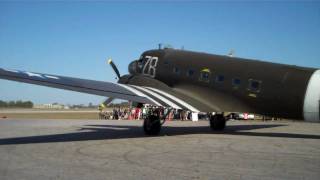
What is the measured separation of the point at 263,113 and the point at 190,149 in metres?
6.25

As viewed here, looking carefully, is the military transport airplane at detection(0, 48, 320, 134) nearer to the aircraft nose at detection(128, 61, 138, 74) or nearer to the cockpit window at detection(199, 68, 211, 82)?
the cockpit window at detection(199, 68, 211, 82)

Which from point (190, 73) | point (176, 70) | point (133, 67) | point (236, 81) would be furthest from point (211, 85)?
point (133, 67)

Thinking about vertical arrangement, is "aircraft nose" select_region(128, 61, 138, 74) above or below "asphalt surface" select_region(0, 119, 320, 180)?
above

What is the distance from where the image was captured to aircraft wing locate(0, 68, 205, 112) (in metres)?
16.4

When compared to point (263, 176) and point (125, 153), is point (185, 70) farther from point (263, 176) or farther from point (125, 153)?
point (263, 176)

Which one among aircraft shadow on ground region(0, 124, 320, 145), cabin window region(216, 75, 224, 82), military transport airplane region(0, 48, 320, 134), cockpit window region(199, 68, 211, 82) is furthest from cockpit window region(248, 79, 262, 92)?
aircraft shadow on ground region(0, 124, 320, 145)

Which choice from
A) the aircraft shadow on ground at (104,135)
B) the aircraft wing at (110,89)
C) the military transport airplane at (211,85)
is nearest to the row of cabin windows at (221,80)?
the military transport airplane at (211,85)

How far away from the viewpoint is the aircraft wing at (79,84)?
1612 cm

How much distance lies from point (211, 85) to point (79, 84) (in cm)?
707

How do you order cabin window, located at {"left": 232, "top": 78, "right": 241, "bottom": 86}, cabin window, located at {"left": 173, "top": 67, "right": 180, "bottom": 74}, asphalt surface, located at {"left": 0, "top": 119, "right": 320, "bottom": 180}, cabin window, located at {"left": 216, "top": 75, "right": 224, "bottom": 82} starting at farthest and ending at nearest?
cabin window, located at {"left": 173, "top": 67, "right": 180, "bottom": 74} → cabin window, located at {"left": 216, "top": 75, "right": 224, "bottom": 82} → cabin window, located at {"left": 232, "top": 78, "right": 241, "bottom": 86} → asphalt surface, located at {"left": 0, "top": 119, "right": 320, "bottom": 180}

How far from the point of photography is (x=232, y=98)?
786 inches

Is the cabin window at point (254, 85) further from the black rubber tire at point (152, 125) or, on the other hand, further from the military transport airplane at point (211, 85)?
the black rubber tire at point (152, 125)

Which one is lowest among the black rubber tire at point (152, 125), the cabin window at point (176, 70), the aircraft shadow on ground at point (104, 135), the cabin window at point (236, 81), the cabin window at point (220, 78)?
the aircraft shadow on ground at point (104, 135)

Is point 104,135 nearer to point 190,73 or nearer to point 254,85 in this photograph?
point 190,73
